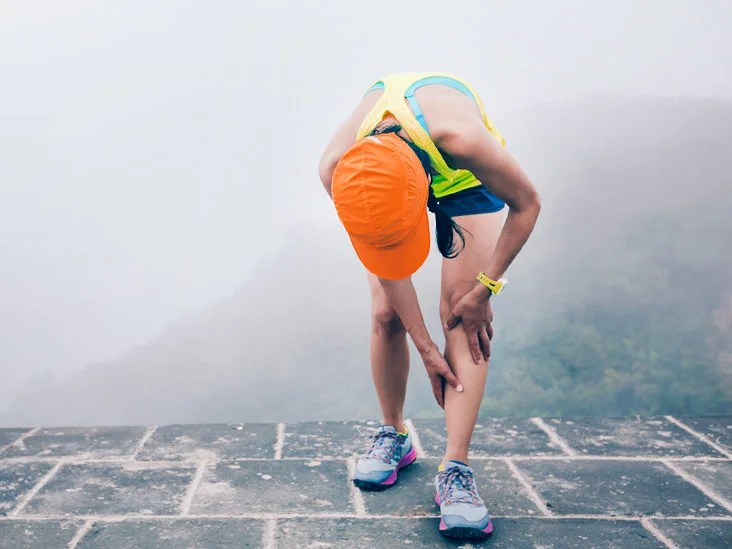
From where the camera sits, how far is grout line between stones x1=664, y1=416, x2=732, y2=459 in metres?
2.54

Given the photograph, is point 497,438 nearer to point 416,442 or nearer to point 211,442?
point 416,442

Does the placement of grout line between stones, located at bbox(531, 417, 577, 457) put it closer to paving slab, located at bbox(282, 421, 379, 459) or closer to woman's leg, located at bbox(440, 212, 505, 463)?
paving slab, located at bbox(282, 421, 379, 459)

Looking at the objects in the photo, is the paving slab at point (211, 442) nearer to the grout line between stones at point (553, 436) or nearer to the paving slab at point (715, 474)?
the grout line between stones at point (553, 436)

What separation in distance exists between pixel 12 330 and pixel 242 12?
4.51 feet

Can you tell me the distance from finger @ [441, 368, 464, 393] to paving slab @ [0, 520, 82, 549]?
2.99 feet

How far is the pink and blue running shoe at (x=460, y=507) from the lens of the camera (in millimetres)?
1866

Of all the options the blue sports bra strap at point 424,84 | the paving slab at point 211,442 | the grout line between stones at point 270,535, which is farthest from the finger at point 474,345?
the paving slab at point 211,442

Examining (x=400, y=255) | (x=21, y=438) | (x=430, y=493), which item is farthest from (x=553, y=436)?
(x=21, y=438)

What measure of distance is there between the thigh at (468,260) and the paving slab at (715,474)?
0.89m

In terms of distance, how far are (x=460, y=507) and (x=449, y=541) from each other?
3.0 inches

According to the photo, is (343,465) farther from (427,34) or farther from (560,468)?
(427,34)

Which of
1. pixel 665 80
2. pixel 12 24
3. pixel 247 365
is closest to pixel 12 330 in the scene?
pixel 247 365

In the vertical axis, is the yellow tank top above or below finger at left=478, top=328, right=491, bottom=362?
above

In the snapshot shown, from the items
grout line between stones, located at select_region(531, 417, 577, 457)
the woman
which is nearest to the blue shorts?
the woman
